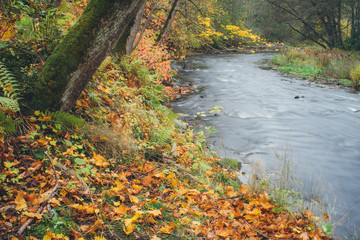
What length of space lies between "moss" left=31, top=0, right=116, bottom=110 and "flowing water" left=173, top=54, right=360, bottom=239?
344 centimetres

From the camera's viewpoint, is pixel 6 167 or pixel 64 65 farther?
pixel 64 65

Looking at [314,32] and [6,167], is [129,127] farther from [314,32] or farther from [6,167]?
[314,32]

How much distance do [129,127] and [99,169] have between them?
1.39 meters

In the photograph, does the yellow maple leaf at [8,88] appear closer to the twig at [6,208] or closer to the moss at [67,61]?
the moss at [67,61]

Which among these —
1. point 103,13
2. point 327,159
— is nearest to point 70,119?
point 103,13

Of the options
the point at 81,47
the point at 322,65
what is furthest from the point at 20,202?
the point at 322,65

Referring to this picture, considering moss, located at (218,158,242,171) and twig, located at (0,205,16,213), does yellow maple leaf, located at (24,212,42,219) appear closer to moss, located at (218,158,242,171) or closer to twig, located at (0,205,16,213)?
twig, located at (0,205,16,213)

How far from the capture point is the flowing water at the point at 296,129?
16.0 feet

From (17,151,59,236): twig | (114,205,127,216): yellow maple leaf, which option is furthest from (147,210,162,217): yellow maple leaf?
(17,151,59,236): twig

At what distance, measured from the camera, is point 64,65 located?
9.79 feet

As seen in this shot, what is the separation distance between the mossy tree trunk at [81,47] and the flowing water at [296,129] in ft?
10.7

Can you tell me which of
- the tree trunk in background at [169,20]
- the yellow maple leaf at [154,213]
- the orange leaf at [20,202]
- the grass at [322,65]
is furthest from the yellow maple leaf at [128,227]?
the grass at [322,65]

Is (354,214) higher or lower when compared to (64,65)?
lower

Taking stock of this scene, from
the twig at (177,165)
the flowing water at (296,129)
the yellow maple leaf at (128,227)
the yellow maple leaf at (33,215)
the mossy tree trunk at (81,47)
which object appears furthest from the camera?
the flowing water at (296,129)
